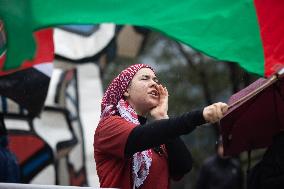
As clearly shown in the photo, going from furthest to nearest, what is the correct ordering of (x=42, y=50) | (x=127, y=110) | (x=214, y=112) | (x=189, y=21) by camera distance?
(x=42, y=50), (x=189, y=21), (x=127, y=110), (x=214, y=112)

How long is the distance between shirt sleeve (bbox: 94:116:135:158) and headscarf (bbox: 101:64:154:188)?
93 mm

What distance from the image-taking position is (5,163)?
18.2ft

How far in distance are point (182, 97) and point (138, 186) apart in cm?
861

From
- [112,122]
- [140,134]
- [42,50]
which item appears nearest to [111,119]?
[112,122]

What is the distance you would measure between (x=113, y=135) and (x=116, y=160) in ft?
0.51

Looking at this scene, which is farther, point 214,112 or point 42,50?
point 42,50

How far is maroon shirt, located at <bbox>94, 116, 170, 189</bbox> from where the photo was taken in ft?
13.1

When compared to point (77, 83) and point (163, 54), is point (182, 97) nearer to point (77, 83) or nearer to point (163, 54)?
point (163, 54)

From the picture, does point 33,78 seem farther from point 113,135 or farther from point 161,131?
point 161,131

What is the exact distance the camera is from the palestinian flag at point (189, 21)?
5.15m

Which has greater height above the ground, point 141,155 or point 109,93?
point 109,93

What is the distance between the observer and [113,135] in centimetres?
401

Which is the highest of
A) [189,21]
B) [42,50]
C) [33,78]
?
[189,21]

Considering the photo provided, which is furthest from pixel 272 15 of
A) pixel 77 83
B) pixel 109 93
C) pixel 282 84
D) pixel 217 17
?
pixel 77 83
